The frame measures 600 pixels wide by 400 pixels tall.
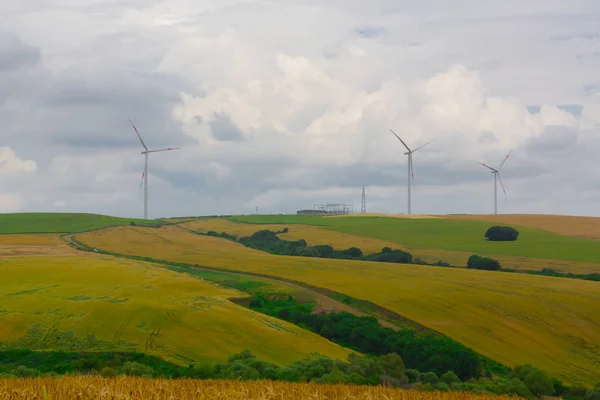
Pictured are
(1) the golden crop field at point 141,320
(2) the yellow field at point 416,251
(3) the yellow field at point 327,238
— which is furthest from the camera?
(3) the yellow field at point 327,238

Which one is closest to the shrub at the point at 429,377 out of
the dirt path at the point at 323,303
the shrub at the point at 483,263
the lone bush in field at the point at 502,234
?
the dirt path at the point at 323,303

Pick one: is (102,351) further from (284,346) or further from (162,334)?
(284,346)

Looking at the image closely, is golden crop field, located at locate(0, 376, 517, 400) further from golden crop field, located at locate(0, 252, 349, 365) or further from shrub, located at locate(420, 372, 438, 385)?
golden crop field, located at locate(0, 252, 349, 365)

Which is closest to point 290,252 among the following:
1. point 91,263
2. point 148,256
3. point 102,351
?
point 148,256

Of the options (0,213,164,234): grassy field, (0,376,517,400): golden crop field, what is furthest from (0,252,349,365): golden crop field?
(0,213,164,234): grassy field

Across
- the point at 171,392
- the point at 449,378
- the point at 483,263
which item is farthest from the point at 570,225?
the point at 171,392

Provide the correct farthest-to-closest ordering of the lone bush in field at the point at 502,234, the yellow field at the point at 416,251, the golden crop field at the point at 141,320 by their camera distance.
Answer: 1. the lone bush in field at the point at 502,234
2. the yellow field at the point at 416,251
3. the golden crop field at the point at 141,320

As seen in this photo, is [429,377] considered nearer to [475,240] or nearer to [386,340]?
[386,340]

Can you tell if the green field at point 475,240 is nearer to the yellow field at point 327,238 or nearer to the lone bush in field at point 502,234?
the lone bush in field at point 502,234
